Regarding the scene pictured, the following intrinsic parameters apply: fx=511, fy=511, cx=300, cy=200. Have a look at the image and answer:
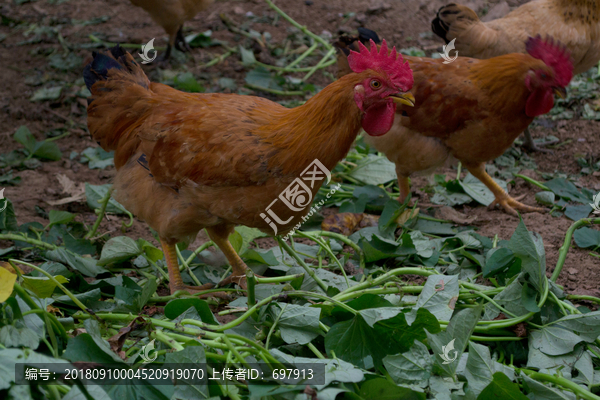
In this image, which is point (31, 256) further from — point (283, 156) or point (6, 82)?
point (6, 82)

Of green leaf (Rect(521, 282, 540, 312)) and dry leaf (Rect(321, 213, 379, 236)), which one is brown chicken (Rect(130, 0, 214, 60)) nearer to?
dry leaf (Rect(321, 213, 379, 236))

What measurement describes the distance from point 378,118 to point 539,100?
1958mm

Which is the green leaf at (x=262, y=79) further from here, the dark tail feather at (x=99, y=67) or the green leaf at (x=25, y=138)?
the dark tail feather at (x=99, y=67)

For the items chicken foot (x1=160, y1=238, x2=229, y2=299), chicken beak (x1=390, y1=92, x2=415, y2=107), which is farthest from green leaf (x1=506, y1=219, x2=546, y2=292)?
chicken foot (x1=160, y1=238, x2=229, y2=299)

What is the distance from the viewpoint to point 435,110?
13.2 feet

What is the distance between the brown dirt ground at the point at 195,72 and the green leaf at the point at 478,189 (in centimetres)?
10

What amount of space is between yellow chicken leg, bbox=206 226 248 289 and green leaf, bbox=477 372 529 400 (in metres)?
1.60

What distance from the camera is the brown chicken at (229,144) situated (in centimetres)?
274

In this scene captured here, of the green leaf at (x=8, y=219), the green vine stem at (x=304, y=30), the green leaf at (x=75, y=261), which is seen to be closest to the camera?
the green leaf at (x=75, y=261)

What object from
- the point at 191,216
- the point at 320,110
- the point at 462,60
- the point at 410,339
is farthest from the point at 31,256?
the point at 462,60

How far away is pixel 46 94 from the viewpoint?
5.71 m

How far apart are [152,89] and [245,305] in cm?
159

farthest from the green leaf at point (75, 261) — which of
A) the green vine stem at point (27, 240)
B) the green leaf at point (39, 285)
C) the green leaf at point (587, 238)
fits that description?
the green leaf at point (587, 238)

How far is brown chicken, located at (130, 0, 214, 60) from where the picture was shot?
625 cm
